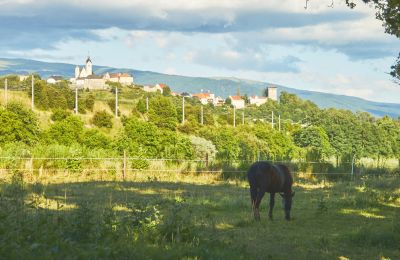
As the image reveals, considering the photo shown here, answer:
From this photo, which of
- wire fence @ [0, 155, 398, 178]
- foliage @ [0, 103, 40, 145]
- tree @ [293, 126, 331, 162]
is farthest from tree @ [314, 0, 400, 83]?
tree @ [293, 126, 331, 162]

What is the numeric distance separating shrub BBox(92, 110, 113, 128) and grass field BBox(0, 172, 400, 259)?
67.5 metres

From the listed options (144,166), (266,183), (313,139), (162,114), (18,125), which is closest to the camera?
(266,183)

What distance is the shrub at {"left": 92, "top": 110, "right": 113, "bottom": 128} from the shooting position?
89438 millimetres

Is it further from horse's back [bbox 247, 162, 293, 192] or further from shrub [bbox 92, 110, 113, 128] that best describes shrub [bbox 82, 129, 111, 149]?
horse's back [bbox 247, 162, 293, 192]

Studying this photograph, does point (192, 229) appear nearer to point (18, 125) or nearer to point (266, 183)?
point (266, 183)

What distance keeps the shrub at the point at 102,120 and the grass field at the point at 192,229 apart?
67.5 metres

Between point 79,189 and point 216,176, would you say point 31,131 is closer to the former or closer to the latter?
point 216,176

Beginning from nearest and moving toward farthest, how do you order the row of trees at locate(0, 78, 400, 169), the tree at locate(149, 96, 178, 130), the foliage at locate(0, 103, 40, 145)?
the row of trees at locate(0, 78, 400, 169)
the foliage at locate(0, 103, 40, 145)
the tree at locate(149, 96, 178, 130)

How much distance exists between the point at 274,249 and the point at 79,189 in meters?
12.9

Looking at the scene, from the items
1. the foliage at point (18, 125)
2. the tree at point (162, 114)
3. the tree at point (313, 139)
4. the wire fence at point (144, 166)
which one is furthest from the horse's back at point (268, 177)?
the tree at point (313, 139)

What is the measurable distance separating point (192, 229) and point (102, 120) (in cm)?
8027

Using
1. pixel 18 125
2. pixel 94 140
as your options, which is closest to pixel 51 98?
pixel 94 140

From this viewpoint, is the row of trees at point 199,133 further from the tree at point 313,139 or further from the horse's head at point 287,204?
the horse's head at point 287,204

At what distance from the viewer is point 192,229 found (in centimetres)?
1084
